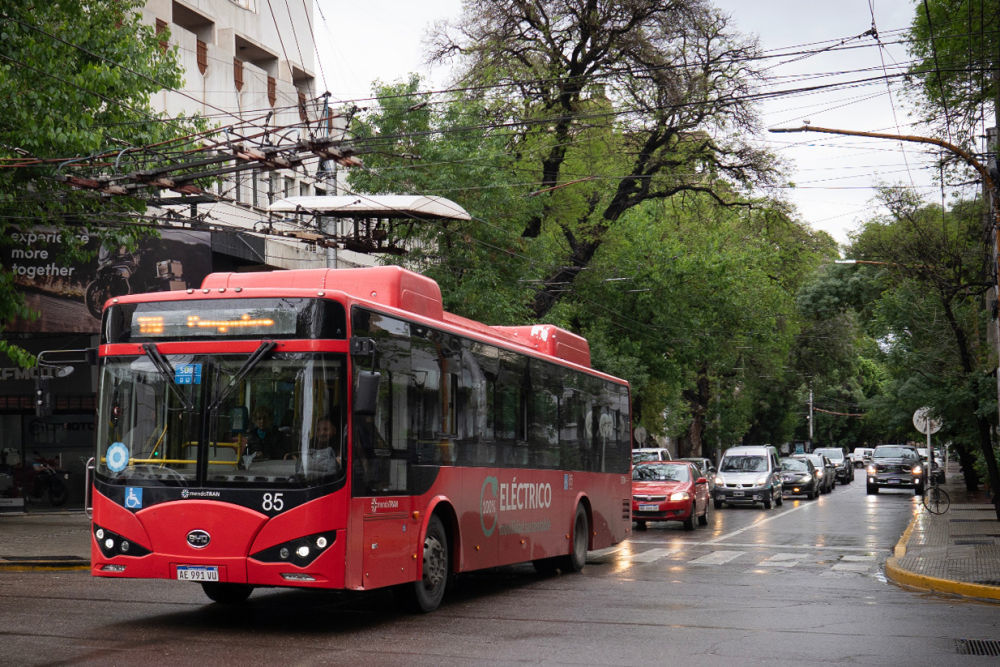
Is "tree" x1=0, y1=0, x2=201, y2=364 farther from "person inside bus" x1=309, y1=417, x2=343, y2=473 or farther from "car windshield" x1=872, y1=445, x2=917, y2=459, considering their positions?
"car windshield" x1=872, y1=445, x2=917, y2=459

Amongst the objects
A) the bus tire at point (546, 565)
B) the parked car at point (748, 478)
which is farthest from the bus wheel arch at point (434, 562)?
the parked car at point (748, 478)

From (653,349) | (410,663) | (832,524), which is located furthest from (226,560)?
(653,349)

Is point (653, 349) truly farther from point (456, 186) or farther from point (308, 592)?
point (308, 592)

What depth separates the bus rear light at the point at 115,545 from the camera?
34.0ft

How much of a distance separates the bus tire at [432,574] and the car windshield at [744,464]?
2729cm

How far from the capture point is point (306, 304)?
33.8 feet

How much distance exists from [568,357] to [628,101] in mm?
17492

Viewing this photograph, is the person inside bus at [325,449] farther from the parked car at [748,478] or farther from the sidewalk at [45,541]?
the parked car at [748,478]

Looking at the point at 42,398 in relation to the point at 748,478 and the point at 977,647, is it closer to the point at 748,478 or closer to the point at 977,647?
the point at 977,647

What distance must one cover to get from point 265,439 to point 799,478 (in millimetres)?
37508

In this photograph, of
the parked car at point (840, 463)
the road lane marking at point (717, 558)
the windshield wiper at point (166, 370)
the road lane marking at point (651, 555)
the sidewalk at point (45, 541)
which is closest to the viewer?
the windshield wiper at point (166, 370)

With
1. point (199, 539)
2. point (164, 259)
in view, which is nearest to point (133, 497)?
point (199, 539)

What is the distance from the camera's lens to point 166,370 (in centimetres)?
1051

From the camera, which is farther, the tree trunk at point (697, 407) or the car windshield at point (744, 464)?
the tree trunk at point (697, 407)
